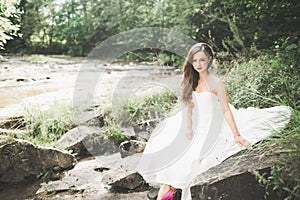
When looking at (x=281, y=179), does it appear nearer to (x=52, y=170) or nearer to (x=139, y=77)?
(x=52, y=170)

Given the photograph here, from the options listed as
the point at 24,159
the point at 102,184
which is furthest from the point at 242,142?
the point at 24,159

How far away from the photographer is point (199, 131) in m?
2.60

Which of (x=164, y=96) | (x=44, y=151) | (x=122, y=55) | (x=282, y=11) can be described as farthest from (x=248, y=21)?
(x=122, y=55)

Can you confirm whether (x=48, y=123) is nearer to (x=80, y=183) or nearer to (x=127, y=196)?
(x=80, y=183)

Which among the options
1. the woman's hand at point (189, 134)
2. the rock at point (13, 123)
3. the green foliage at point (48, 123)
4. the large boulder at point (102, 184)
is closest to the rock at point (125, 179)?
the large boulder at point (102, 184)

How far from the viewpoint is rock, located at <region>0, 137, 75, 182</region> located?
136 inches

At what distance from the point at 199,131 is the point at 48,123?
7.61ft

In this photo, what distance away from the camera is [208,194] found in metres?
1.94

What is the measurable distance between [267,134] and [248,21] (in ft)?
12.1

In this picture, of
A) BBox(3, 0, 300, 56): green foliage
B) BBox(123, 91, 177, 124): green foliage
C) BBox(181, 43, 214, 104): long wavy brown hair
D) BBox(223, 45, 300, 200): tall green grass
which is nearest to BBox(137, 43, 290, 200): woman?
BBox(181, 43, 214, 104): long wavy brown hair

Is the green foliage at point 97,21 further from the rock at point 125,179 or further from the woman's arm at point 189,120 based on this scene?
the rock at point 125,179

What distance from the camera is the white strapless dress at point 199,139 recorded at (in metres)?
2.29

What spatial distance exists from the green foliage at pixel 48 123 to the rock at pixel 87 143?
0.61 ft

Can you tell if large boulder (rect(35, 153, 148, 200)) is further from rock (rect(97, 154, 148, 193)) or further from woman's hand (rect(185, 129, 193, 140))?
woman's hand (rect(185, 129, 193, 140))
